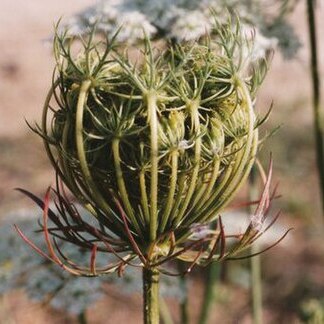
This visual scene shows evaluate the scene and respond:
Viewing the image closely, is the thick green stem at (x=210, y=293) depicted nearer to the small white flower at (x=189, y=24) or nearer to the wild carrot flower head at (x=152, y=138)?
the small white flower at (x=189, y=24)

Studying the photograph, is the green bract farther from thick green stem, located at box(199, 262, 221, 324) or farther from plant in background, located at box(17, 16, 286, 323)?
thick green stem, located at box(199, 262, 221, 324)

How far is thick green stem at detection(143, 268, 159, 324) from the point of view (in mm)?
2253

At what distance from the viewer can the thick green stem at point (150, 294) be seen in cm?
225

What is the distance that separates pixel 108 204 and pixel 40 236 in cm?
171

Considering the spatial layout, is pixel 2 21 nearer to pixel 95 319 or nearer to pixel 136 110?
pixel 95 319

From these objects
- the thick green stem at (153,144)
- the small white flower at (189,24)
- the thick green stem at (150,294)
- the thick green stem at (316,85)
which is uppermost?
the small white flower at (189,24)

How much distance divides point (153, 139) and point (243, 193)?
644 centimetres

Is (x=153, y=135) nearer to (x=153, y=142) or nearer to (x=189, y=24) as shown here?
(x=153, y=142)

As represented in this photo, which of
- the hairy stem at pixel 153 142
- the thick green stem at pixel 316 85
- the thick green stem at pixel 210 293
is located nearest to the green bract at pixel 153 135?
the hairy stem at pixel 153 142

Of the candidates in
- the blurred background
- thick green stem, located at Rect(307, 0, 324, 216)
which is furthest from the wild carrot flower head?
thick green stem, located at Rect(307, 0, 324, 216)

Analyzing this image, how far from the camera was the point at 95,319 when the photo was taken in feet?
21.6

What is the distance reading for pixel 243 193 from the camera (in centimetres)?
841

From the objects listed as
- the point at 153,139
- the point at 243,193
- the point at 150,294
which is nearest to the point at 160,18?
the point at 150,294

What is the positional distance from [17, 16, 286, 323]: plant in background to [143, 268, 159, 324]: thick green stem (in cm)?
5
